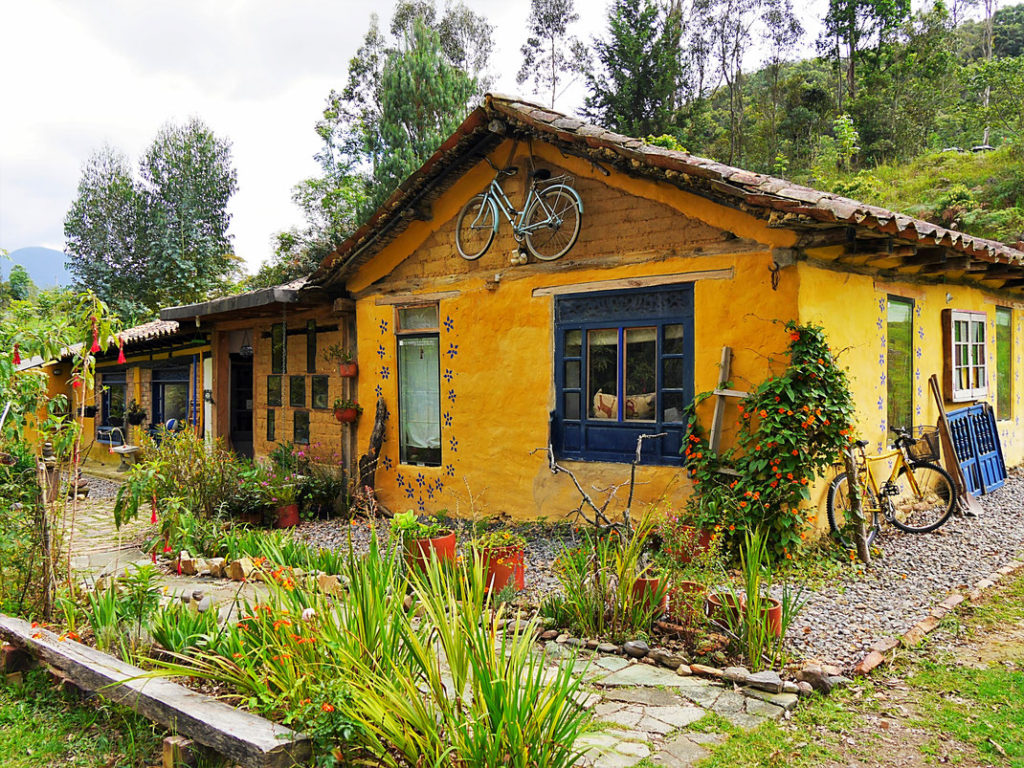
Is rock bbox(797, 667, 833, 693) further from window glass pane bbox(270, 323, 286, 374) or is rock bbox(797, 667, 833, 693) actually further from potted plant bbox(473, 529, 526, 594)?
window glass pane bbox(270, 323, 286, 374)

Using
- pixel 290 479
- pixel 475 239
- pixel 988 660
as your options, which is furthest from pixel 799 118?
pixel 988 660

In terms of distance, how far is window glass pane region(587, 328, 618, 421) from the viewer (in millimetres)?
7082

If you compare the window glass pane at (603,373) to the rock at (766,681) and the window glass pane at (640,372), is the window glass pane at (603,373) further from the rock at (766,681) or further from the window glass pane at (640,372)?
the rock at (766,681)

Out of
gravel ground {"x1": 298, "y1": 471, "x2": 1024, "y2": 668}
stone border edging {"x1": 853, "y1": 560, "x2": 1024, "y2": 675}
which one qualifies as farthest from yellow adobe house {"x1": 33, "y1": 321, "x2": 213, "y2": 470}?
stone border edging {"x1": 853, "y1": 560, "x2": 1024, "y2": 675}

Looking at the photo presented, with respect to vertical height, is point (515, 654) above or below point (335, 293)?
below

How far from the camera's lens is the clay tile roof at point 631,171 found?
536 cm

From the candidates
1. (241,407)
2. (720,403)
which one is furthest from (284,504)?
Result: (720,403)

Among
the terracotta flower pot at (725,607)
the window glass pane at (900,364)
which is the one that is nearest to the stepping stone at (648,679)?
the terracotta flower pot at (725,607)

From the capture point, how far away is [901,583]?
547 centimetres

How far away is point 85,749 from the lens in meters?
3.36

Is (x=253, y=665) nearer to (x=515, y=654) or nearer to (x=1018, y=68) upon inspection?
(x=515, y=654)

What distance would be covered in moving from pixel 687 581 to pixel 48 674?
3.88 metres

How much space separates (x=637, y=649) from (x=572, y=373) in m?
3.63

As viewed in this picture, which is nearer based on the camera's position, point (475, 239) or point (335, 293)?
point (475, 239)
